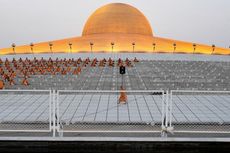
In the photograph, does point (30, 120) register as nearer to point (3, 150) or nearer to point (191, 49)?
point (3, 150)

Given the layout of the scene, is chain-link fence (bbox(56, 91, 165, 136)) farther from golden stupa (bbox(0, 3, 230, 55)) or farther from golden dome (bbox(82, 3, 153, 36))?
golden dome (bbox(82, 3, 153, 36))

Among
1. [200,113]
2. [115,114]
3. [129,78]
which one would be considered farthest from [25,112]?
[129,78]

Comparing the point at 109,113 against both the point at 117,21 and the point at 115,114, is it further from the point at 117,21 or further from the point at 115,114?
the point at 117,21

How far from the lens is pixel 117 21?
62.6 m

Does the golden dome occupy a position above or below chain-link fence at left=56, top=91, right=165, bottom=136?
above

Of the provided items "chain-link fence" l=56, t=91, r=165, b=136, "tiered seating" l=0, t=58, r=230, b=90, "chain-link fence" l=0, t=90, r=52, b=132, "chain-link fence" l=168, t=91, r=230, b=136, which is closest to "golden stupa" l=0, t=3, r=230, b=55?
"tiered seating" l=0, t=58, r=230, b=90

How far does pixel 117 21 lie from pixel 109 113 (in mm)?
55372

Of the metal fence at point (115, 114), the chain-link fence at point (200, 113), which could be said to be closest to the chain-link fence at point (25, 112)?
the metal fence at point (115, 114)

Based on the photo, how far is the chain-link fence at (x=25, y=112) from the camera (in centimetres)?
689

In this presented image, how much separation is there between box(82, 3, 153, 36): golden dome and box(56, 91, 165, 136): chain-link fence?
166 feet

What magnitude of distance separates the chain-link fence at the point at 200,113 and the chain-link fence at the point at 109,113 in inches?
20.7

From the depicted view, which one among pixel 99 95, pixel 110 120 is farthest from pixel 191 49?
pixel 110 120

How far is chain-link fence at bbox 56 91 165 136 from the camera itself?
6.80m

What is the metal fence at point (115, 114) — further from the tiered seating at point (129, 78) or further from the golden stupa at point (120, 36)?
the golden stupa at point (120, 36)
